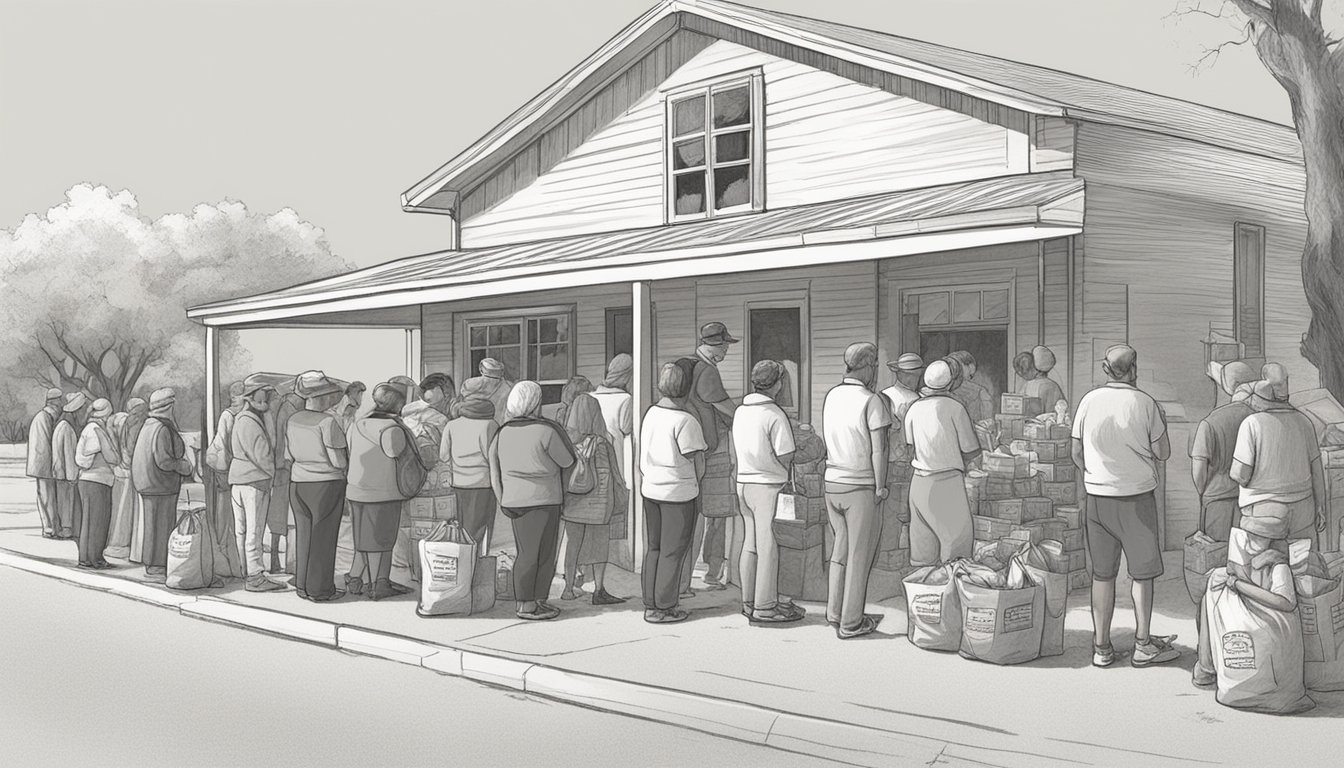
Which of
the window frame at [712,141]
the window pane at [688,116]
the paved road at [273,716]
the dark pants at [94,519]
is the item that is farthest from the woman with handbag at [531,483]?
the window pane at [688,116]

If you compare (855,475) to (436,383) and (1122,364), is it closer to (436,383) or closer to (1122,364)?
(1122,364)

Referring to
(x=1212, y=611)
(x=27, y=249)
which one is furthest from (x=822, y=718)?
(x=27, y=249)

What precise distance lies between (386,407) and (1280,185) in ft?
35.4

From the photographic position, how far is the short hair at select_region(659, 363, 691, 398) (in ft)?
28.9

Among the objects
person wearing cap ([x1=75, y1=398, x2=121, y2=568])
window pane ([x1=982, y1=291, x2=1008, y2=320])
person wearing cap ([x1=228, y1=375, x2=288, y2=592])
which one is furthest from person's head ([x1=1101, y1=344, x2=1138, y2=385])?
person wearing cap ([x1=75, y1=398, x2=121, y2=568])

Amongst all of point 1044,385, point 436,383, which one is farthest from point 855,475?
point 436,383

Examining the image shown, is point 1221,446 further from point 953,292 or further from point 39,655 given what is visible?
point 39,655

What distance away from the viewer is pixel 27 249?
53.2m

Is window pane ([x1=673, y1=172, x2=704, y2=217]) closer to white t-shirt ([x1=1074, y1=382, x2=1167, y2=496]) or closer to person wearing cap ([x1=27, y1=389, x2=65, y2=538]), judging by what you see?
person wearing cap ([x1=27, y1=389, x2=65, y2=538])

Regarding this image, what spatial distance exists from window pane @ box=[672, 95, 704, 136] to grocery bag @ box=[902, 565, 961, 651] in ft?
28.4

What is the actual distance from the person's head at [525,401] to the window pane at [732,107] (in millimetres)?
6909

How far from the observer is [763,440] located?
866 cm

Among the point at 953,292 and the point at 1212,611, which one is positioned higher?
the point at 953,292

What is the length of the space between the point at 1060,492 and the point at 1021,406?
772 millimetres
